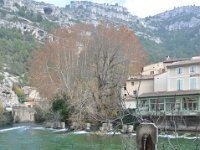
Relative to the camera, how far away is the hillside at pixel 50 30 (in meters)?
110

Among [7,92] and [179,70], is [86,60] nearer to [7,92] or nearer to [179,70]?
[179,70]

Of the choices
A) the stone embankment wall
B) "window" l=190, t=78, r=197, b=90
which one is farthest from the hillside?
"window" l=190, t=78, r=197, b=90

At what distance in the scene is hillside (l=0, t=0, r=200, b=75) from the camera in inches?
4318

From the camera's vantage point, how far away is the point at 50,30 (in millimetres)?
142250

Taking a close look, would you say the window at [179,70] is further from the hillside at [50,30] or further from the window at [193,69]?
the hillside at [50,30]

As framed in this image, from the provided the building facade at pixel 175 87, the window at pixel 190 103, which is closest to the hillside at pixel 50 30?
the building facade at pixel 175 87

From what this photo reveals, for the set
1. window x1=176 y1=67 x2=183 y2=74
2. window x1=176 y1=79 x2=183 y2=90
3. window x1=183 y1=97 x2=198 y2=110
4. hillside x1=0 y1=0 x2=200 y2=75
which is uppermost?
hillside x1=0 y1=0 x2=200 y2=75

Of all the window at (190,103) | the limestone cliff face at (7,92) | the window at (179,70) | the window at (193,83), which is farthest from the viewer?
the limestone cliff face at (7,92)

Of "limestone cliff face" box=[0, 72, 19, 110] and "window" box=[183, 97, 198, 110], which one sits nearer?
"window" box=[183, 97, 198, 110]

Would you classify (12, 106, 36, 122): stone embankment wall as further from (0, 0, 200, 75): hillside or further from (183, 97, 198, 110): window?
(183, 97, 198, 110): window

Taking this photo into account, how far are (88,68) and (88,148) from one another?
27.9 meters

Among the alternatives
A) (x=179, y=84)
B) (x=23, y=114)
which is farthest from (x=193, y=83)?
(x=23, y=114)

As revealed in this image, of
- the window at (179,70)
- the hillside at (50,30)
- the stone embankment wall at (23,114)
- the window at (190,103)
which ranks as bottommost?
the stone embankment wall at (23,114)

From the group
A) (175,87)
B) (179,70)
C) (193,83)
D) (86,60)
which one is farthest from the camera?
(86,60)
